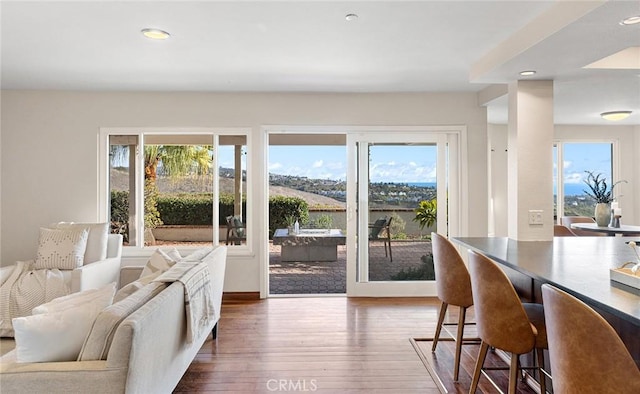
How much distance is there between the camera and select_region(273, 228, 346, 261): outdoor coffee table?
7145 millimetres

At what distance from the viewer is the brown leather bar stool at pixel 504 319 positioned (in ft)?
6.38

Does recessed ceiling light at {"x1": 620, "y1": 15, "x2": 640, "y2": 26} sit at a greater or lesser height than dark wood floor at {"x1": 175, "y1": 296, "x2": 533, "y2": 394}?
greater

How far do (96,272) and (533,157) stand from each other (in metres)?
3.97

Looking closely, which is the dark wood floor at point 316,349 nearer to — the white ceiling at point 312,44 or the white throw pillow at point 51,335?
the white throw pillow at point 51,335

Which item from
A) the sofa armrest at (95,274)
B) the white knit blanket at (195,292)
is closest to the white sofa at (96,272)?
the sofa armrest at (95,274)

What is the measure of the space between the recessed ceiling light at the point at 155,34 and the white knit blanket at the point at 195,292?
166cm

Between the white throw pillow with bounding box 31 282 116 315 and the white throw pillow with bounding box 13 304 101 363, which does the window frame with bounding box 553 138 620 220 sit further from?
the white throw pillow with bounding box 13 304 101 363

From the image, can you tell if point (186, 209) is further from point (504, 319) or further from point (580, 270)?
point (580, 270)

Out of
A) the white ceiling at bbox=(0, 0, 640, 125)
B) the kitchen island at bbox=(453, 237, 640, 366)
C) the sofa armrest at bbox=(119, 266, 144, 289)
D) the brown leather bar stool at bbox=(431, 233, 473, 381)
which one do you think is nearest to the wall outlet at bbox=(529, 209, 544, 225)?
the kitchen island at bbox=(453, 237, 640, 366)

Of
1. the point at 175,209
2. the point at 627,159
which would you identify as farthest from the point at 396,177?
the point at 627,159

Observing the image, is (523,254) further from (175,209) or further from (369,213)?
(175,209)

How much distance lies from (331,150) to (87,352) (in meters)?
6.92

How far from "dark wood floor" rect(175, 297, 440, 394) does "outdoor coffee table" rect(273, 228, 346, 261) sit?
259 cm

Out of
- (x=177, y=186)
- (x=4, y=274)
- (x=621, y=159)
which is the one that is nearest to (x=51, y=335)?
(x=4, y=274)
